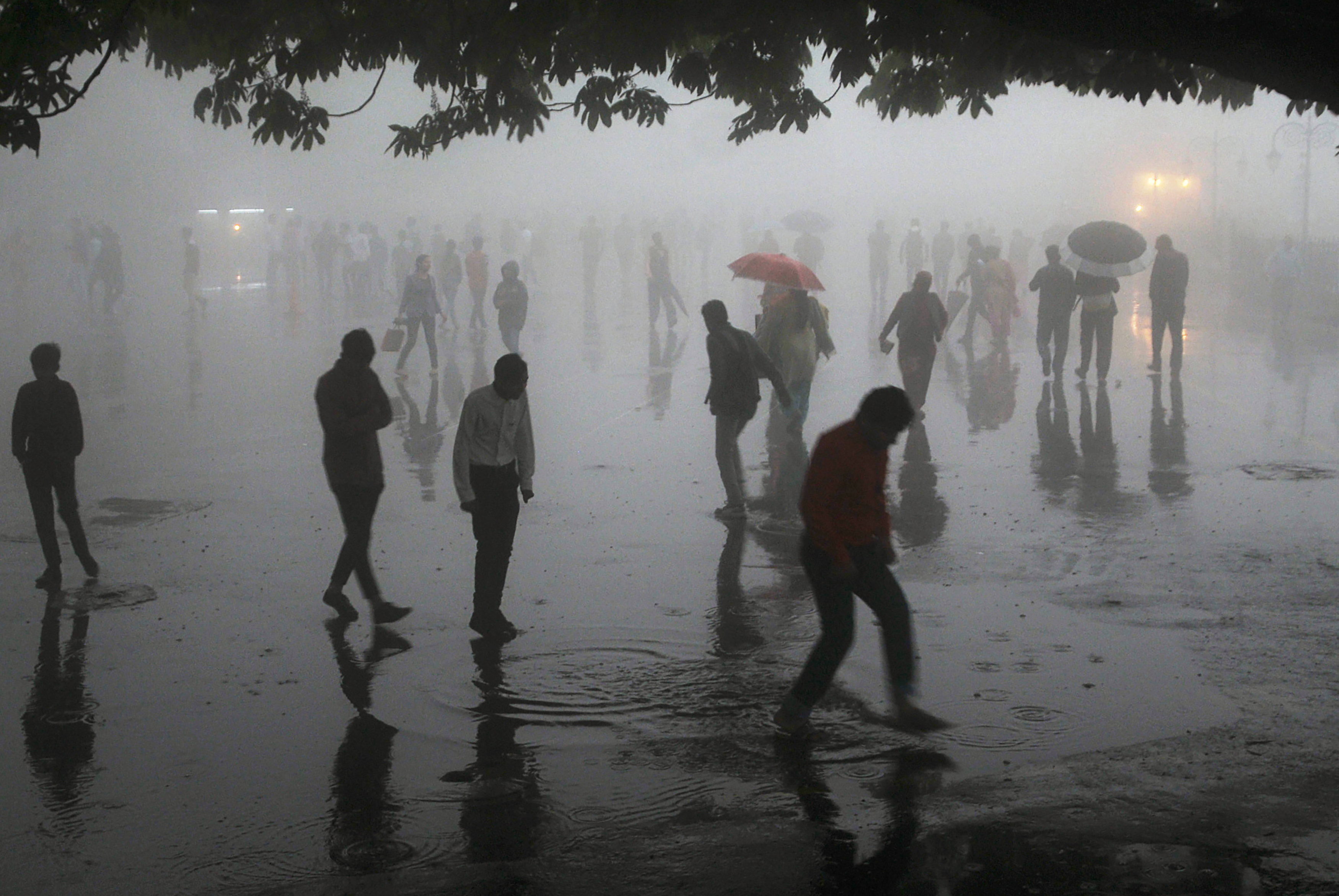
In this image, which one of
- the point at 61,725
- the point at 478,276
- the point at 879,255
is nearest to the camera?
the point at 61,725

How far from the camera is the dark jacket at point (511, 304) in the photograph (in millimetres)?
20969

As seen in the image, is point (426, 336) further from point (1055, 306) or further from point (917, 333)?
point (1055, 306)

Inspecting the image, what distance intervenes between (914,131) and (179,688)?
85833 mm

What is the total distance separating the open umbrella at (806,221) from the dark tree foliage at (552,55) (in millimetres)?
25381

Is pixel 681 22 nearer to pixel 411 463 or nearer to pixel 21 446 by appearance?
pixel 21 446

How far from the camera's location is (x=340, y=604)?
26.0 feet

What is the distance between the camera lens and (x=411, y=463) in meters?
12.9

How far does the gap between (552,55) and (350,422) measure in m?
2.63

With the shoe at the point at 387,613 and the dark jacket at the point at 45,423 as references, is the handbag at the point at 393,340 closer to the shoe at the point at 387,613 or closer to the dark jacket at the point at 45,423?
the dark jacket at the point at 45,423

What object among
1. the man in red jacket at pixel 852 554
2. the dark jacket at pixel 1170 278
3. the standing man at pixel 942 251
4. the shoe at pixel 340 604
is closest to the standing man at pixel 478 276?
the standing man at pixel 942 251

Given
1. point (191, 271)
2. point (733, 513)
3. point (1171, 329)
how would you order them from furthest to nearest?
point (191, 271) < point (1171, 329) < point (733, 513)

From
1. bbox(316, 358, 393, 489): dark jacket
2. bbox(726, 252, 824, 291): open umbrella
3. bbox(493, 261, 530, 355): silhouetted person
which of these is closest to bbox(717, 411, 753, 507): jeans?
bbox(726, 252, 824, 291): open umbrella

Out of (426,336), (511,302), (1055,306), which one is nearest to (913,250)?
(511,302)

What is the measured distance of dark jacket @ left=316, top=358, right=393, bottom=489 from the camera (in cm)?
806
